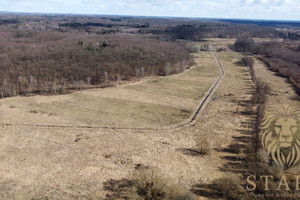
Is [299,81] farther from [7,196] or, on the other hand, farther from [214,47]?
[214,47]

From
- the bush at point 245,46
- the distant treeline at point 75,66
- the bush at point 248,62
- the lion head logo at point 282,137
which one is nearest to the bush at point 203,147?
the lion head logo at point 282,137

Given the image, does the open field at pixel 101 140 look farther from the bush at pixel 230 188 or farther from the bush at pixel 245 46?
the bush at pixel 245 46

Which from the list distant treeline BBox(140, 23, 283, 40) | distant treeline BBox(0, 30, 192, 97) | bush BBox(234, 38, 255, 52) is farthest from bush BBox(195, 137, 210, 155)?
distant treeline BBox(140, 23, 283, 40)

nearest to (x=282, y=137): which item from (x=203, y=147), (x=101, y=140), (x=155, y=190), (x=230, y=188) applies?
(x=203, y=147)

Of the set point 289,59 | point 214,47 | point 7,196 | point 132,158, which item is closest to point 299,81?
point 289,59

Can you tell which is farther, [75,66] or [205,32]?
[205,32]

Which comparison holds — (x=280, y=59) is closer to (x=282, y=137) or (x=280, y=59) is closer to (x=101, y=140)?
(x=282, y=137)

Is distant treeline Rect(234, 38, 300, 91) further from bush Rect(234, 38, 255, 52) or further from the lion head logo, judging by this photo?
the lion head logo
